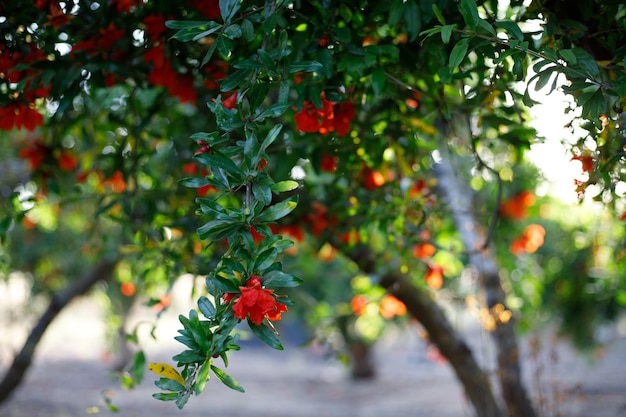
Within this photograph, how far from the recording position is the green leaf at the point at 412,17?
1.46m

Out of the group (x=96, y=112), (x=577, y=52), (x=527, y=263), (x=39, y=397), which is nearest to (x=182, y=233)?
(x=96, y=112)

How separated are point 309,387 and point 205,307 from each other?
6.65 m

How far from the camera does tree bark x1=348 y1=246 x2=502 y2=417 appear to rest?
286 cm

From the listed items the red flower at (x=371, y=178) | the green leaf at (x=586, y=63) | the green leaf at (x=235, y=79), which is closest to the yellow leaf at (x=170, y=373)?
the green leaf at (x=235, y=79)

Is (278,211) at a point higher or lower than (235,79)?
lower

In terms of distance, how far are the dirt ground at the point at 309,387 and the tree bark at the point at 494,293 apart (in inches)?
10.4

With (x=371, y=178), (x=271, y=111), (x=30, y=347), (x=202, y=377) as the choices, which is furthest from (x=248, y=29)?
(x=30, y=347)

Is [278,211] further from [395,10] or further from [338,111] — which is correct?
[338,111]

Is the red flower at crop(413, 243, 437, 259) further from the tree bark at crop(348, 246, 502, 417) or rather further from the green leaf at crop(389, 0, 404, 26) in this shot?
the green leaf at crop(389, 0, 404, 26)

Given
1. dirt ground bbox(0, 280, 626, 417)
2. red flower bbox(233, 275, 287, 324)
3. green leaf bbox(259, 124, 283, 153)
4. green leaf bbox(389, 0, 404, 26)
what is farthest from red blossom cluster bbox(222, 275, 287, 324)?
dirt ground bbox(0, 280, 626, 417)

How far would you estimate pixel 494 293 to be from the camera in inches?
127

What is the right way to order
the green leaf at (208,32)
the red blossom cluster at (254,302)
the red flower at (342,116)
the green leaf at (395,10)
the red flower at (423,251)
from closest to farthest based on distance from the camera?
the red blossom cluster at (254,302), the green leaf at (208,32), the green leaf at (395,10), the red flower at (342,116), the red flower at (423,251)

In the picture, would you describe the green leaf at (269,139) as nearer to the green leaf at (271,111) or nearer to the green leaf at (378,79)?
the green leaf at (271,111)

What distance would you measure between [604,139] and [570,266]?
4.80 metres
